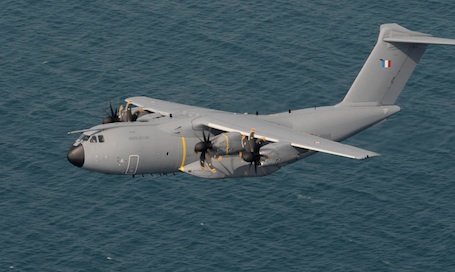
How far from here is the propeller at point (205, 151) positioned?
255 feet

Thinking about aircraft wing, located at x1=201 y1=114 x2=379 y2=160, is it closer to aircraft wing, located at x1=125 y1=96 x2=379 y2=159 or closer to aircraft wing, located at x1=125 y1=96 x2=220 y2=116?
aircraft wing, located at x1=125 y1=96 x2=379 y2=159

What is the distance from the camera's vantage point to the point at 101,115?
12206 centimetres

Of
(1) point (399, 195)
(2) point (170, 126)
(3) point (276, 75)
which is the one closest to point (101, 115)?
(3) point (276, 75)

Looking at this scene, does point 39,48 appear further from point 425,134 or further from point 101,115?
point 425,134

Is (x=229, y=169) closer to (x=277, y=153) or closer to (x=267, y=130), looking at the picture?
(x=267, y=130)

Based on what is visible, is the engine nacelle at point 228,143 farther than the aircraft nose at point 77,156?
Yes

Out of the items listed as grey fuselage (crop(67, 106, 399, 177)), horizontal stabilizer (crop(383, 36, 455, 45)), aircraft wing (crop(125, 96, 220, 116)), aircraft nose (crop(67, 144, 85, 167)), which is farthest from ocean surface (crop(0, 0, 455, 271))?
aircraft nose (crop(67, 144, 85, 167))

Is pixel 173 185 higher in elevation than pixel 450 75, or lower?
lower

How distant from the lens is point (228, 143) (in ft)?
256

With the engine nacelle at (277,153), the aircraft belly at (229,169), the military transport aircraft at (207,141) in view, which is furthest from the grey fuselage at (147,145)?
the engine nacelle at (277,153)

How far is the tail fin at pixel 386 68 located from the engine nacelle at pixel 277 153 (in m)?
10.5

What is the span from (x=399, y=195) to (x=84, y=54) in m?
43.4

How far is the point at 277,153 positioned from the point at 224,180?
3646cm

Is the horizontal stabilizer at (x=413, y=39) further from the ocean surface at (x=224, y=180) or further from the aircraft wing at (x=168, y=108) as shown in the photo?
the ocean surface at (x=224, y=180)
